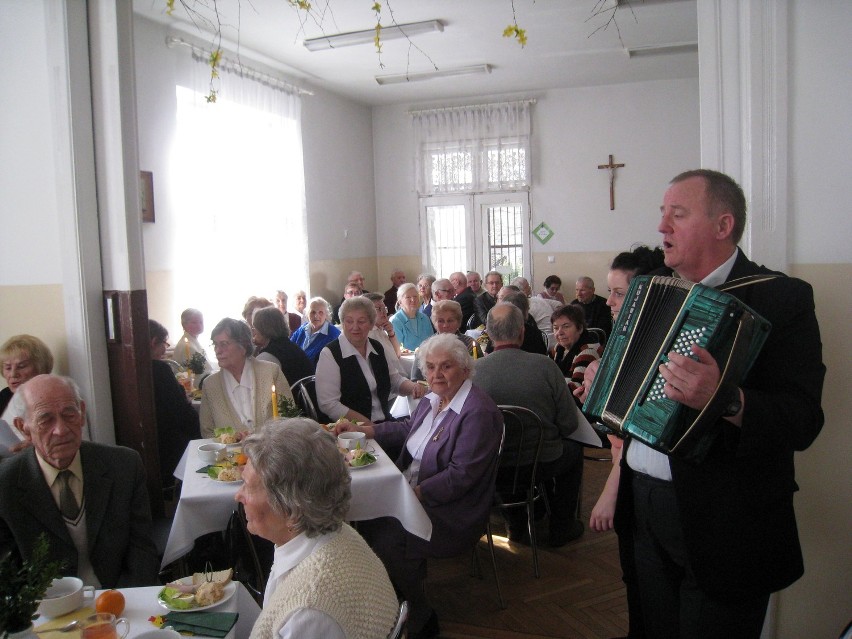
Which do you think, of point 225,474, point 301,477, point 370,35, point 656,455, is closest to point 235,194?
point 370,35

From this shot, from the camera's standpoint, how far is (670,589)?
183cm

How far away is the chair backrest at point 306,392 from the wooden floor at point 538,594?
3.58 feet

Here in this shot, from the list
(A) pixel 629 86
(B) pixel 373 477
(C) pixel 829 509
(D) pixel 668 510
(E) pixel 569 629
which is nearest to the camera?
(D) pixel 668 510

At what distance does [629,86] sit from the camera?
9.60 m

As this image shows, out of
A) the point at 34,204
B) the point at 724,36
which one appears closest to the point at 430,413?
the point at 724,36

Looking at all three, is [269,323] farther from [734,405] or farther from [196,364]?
[734,405]

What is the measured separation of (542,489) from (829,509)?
5.20ft

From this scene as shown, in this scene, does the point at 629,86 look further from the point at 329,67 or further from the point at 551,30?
the point at 329,67

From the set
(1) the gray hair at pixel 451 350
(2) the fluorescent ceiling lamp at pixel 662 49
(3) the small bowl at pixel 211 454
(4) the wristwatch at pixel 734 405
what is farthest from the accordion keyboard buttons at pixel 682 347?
(2) the fluorescent ceiling lamp at pixel 662 49

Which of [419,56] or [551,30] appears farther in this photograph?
[419,56]

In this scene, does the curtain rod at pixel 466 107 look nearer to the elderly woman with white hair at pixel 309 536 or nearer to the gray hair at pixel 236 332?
the gray hair at pixel 236 332

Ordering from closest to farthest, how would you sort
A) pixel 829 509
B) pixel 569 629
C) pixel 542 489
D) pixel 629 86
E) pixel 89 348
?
pixel 829 509
pixel 569 629
pixel 89 348
pixel 542 489
pixel 629 86

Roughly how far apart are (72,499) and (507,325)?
6.81ft

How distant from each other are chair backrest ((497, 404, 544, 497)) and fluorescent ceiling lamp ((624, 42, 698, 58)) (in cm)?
601
